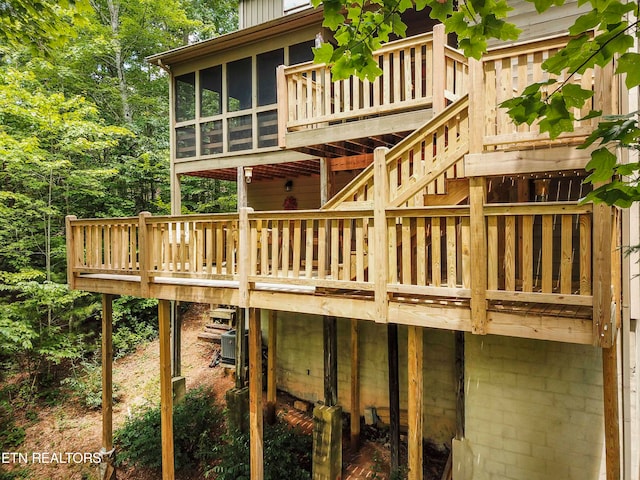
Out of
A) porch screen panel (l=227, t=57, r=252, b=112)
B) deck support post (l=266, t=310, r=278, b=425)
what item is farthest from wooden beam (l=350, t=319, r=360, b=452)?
porch screen panel (l=227, t=57, r=252, b=112)

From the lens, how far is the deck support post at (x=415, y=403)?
410 cm

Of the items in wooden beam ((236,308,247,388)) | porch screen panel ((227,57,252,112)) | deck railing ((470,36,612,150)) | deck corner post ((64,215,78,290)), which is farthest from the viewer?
porch screen panel ((227,57,252,112))

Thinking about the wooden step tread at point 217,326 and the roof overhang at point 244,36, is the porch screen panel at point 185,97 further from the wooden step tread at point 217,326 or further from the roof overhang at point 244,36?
the wooden step tread at point 217,326

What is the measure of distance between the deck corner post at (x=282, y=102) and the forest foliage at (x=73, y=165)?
16.5ft

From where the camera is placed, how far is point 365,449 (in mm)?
6941

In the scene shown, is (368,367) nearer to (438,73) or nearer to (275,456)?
(275,456)

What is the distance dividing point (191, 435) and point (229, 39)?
27.0 ft

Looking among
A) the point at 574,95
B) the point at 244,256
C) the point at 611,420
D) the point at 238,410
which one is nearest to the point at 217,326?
the point at 238,410

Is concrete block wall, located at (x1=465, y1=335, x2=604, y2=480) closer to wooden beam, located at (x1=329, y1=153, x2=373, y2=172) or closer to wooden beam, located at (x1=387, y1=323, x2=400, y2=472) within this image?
wooden beam, located at (x1=387, y1=323, x2=400, y2=472)

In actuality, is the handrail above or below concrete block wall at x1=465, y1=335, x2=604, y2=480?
above

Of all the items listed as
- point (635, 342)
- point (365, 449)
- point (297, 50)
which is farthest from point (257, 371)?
point (297, 50)

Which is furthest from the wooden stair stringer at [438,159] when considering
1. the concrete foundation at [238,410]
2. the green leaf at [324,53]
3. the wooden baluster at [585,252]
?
the concrete foundation at [238,410]

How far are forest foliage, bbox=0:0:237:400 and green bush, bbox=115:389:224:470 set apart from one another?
11.0ft

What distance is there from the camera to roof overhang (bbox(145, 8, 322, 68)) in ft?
25.3
